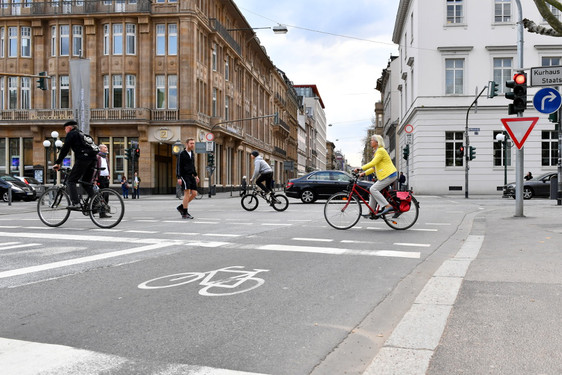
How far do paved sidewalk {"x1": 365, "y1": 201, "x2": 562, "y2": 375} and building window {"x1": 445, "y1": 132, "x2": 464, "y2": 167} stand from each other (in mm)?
32722

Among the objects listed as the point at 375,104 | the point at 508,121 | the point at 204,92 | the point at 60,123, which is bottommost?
the point at 508,121

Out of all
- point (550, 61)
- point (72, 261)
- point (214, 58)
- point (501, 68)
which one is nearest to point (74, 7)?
point (214, 58)

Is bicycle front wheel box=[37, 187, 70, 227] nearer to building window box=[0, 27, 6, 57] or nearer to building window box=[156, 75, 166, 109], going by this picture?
building window box=[156, 75, 166, 109]

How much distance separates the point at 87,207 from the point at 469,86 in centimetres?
3333

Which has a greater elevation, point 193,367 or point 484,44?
point 484,44

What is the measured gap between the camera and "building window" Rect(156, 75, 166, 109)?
41.0 meters

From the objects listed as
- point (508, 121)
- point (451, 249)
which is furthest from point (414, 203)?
point (508, 121)

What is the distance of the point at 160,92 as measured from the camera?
41031mm

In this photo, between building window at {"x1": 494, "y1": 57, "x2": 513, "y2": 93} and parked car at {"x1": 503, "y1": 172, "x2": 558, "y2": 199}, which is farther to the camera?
building window at {"x1": 494, "y1": 57, "x2": 513, "y2": 93}

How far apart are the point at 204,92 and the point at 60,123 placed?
11377mm

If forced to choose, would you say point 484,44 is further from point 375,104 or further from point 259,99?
point 375,104

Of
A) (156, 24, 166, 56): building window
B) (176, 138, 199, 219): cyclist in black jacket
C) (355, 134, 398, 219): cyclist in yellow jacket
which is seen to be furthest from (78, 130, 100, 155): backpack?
(156, 24, 166, 56): building window

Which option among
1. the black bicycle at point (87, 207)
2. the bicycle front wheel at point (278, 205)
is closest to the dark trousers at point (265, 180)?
the bicycle front wheel at point (278, 205)

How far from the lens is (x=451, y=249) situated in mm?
8117
